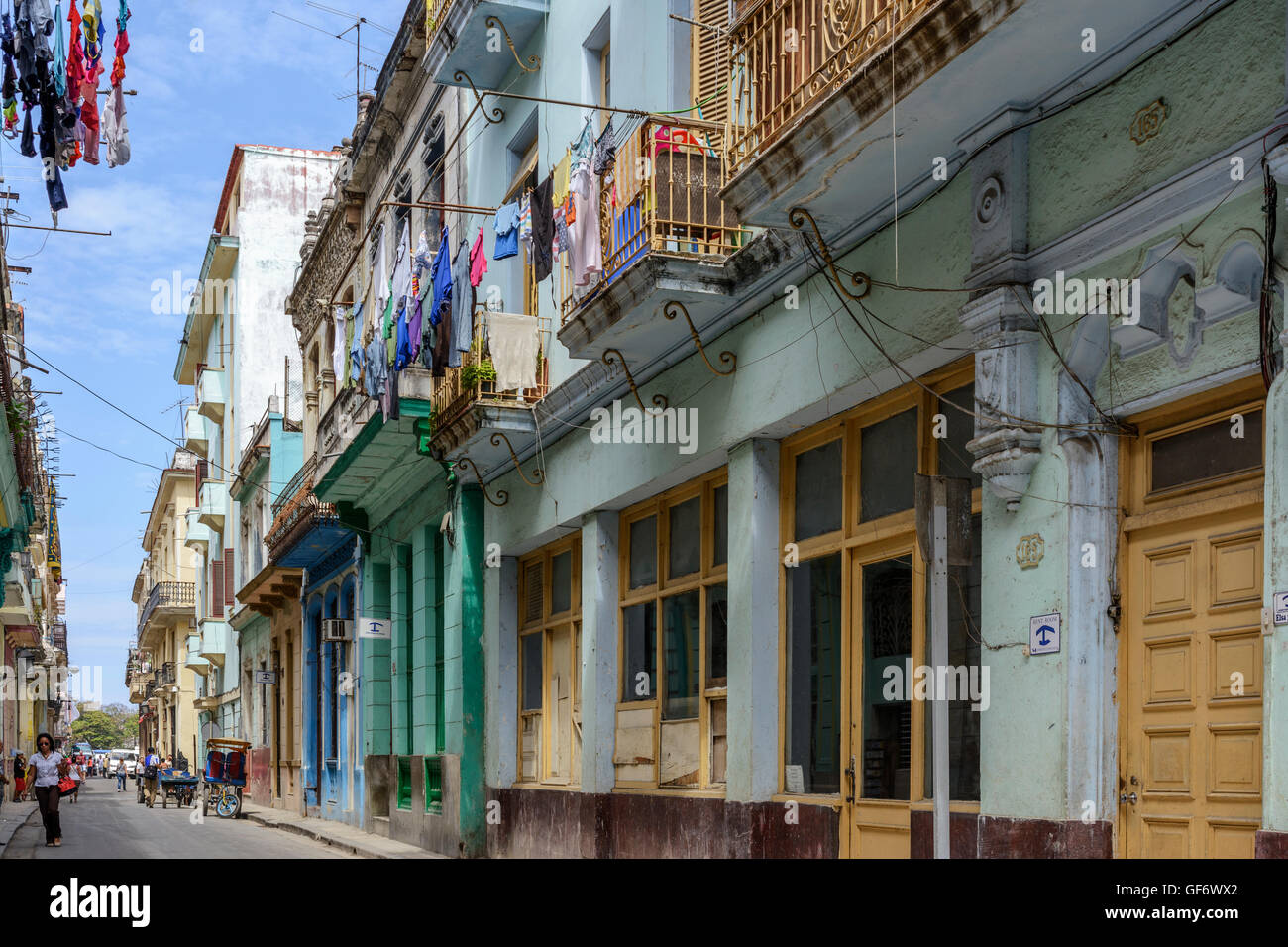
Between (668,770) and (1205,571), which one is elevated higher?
(1205,571)

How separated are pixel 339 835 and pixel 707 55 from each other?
535 inches

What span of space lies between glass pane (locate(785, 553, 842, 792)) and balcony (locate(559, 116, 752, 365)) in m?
2.20

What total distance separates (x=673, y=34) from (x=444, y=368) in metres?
5.54

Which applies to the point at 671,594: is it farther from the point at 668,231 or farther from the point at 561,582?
the point at 668,231

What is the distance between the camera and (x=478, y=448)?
16672 mm

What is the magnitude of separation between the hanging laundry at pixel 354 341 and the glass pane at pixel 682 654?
358 inches

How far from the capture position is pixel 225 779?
30.5 m

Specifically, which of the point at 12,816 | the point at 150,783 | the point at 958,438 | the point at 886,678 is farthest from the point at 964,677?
the point at 150,783

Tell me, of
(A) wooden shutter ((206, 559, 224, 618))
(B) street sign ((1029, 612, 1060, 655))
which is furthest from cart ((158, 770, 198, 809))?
(B) street sign ((1029, 612, 1060, 655))

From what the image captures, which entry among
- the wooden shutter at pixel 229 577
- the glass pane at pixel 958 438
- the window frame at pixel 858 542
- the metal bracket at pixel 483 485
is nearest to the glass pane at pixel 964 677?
the window frame at pixel 858 542

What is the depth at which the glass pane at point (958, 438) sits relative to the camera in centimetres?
878

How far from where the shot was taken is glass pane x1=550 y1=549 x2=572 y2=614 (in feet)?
52.0
